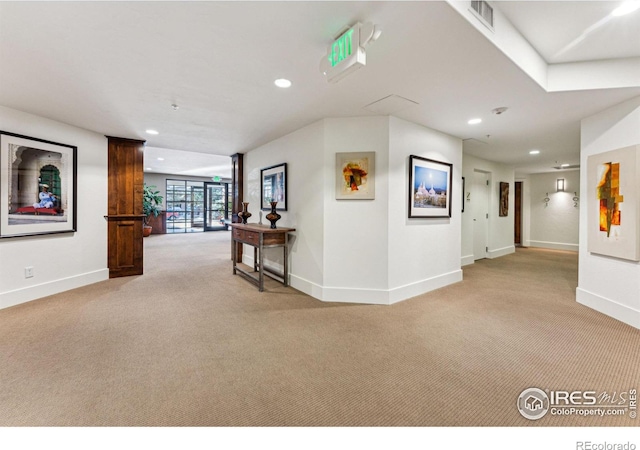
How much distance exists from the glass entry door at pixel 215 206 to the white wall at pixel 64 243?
791 cm

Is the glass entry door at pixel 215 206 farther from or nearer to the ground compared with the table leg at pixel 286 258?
farther from the ground

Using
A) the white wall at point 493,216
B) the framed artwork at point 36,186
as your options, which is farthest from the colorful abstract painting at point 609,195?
the framed artwork at point 36,186

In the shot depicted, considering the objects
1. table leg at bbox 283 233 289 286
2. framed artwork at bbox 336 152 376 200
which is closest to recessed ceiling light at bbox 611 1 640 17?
framed artwork at bbox 336 152 376 200

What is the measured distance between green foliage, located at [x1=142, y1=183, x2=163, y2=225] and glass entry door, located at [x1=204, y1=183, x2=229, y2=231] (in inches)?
76.7

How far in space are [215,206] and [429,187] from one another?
10.6 metres

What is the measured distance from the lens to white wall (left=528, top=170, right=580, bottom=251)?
26.0ft

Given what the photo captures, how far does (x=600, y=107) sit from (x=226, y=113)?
4.36 m

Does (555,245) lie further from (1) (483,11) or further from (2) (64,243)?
Result: (2) (64,243)

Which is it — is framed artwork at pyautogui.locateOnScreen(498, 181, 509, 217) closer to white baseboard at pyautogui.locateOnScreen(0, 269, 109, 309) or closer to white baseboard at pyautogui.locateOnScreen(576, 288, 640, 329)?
white baseboard at pyautogui.locateOnScreen(576, 288, 640, 329)

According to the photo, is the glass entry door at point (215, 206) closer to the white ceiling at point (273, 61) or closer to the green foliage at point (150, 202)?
the green foliage at point (150, 202)

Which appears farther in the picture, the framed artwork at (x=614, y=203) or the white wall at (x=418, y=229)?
the white wall at (x=418, y=229)

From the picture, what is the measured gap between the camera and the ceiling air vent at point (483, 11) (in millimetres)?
1762

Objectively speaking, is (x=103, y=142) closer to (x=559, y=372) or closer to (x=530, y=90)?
(x=530, y=90)

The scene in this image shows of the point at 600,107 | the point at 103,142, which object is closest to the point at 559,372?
the point at 600,107
